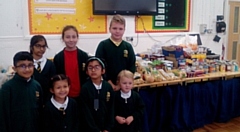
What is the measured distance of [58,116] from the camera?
2021 mm

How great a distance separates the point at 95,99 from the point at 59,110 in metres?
0.34

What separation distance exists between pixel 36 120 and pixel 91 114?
46 centimetres

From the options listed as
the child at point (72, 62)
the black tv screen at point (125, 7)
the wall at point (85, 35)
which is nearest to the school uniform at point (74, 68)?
the child at point (72, 62)

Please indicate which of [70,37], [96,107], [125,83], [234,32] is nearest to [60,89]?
[96,107]

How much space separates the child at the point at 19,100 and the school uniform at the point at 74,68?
418 millimetres

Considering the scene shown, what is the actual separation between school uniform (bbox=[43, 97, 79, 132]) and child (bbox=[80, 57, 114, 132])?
160 mm

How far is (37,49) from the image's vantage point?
7.27ft

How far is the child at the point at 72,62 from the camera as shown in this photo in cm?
231

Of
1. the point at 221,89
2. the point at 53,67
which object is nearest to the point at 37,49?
the point at 53,67

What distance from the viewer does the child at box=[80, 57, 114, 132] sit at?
221cm

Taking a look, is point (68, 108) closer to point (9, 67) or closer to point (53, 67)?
point (53, 67)

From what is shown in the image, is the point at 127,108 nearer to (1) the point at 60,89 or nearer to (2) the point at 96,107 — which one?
(2) the point at 96,107

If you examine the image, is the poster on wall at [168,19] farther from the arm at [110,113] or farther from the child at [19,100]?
the child at [19,100]

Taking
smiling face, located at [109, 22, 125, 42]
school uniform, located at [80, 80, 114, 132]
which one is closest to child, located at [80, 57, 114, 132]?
school uniform, located at [80, 80, 114, 132]
